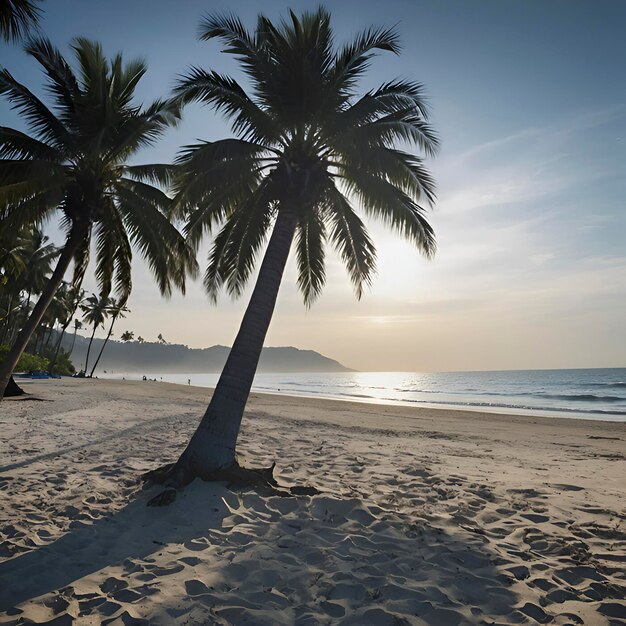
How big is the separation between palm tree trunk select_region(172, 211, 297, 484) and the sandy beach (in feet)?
1.50

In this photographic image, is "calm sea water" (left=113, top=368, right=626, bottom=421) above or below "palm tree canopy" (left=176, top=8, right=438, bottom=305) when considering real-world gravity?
below

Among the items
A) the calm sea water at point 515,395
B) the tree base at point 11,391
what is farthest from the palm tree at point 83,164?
the calm sea water at point 515,395

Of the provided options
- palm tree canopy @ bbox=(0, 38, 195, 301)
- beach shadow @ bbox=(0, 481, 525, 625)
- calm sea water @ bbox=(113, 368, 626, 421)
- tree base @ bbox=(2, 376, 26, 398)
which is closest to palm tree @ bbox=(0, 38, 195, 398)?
palm tree canopy @ bbox=(0, 38, 195, 301)

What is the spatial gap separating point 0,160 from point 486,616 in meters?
12.2

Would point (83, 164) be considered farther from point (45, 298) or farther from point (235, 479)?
point (235, 479)

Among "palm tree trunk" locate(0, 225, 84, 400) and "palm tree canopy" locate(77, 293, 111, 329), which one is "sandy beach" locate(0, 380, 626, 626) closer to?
"palm tree trunk" locate(0, 225, 84, 400)

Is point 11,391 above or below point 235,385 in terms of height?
below

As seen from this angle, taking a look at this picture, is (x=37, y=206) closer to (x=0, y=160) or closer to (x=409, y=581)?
(x=0, y=160)

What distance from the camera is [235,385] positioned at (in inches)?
269

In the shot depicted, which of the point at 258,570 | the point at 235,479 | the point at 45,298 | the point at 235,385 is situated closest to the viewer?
the point at 258,570

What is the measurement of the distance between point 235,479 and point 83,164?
8934 mm

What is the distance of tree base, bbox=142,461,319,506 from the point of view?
610cm

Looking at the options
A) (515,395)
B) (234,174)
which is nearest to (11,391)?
(234,174)

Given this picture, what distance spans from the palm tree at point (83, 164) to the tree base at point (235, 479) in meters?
5.73
